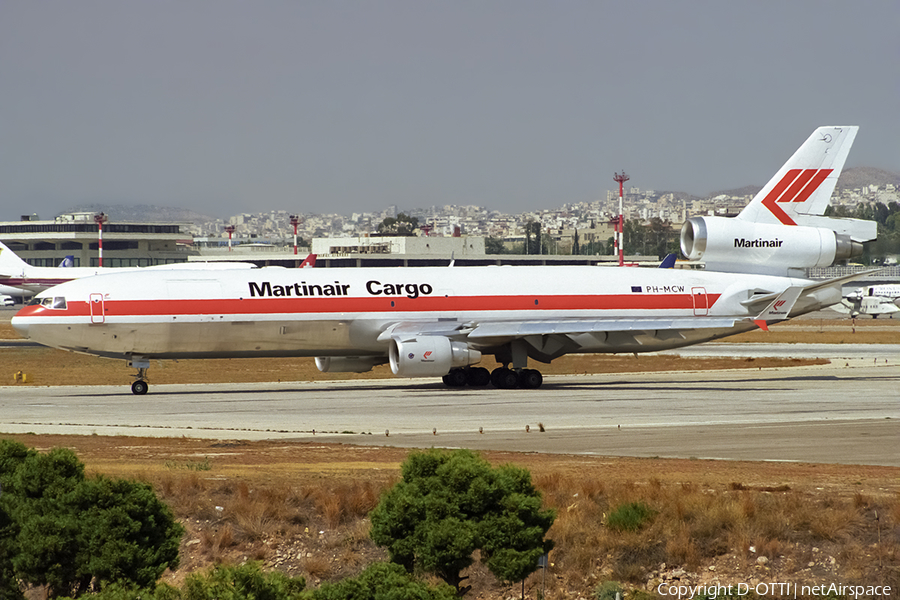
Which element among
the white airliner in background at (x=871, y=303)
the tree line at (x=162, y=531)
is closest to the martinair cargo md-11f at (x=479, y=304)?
the tree line at (x=162, y=531)

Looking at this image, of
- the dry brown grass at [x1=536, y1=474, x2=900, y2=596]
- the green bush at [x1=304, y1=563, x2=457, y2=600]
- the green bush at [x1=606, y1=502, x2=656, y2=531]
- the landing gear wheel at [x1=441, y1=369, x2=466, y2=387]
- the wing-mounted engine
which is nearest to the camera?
the green bush at [x1=304, y1=563, x2=457, y2=600]

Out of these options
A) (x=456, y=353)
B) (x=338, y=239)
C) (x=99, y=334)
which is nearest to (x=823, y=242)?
(x=456, y=353)

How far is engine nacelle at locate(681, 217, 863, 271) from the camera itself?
42.5 m

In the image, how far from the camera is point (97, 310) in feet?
121

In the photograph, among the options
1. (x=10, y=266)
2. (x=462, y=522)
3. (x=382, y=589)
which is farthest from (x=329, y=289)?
(x=10, y=266)

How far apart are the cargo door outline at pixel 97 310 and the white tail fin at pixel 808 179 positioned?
2794cm

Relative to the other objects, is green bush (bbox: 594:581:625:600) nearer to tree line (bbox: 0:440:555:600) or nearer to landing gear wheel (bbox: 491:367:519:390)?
tree line (bbox: 0:440:555:600)

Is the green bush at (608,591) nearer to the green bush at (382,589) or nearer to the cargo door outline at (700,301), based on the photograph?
the green bush at (382,589)

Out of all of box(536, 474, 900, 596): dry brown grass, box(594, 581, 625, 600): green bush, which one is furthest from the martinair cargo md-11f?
box(594, 581, 625, 600): green bush

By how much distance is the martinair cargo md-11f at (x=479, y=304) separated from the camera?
37500mm

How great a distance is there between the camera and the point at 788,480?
1838cm

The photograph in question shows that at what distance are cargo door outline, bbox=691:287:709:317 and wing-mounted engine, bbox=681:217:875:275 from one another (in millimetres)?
1714

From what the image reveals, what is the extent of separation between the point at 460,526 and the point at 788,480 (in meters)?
9.15

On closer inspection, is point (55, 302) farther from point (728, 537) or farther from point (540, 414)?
point (728, 537)
